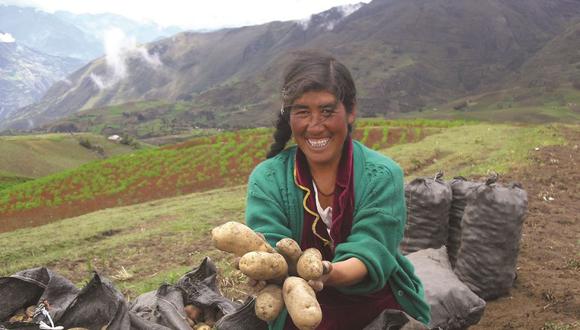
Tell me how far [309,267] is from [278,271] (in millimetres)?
119

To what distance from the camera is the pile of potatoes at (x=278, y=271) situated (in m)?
1.70

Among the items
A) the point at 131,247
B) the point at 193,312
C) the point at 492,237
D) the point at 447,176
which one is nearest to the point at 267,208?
the point at 193,312

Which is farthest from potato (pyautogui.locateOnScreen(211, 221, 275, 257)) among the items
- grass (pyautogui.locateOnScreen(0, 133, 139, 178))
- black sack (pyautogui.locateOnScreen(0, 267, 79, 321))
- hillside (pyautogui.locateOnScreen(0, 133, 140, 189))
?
grass (pyautogui.locateOnScreen(0, 133, 139, 178))

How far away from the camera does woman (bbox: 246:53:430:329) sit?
7.41 ft

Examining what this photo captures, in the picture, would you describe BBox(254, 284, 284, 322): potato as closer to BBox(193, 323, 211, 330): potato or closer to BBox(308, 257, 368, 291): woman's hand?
BBox(308, 257, 368, 291): woman's hand

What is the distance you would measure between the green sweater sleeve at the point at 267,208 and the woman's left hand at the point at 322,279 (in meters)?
0.36

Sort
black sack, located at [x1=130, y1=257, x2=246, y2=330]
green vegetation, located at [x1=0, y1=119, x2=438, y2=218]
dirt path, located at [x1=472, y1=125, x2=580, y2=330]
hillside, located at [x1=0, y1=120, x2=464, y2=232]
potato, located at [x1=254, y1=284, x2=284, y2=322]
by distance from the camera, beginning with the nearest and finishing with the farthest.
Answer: potato, located at [x1=254, y1=284, x2=284, y2=322] → black sack, located at [x1=130, y1=257, x2=246, y2=330] → dirt path, located at [x1=472, y1=125, x2=580, y2=330] → hillside, located at [x1=0, y1=120, x2=464, y2=232] → green vegetation, located at [x1=0, y1=119, x2=438, y2=218]

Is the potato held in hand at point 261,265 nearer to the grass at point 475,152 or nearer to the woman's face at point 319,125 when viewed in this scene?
the woman's face at point 319,125

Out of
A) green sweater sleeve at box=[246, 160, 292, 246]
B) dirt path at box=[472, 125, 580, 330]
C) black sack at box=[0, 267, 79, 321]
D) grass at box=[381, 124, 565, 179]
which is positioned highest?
green sweater sleeve at box=[246, 160, 292, 246]

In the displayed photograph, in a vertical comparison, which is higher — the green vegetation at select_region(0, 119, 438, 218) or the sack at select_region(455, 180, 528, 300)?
the sack at select_region(455, 180, 528, 300)

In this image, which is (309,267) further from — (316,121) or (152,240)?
(152,240)

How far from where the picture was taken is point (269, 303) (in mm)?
1830

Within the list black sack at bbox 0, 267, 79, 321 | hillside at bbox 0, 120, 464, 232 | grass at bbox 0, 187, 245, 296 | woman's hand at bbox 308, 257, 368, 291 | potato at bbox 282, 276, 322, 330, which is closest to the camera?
potato at bbox 282, 276, 322, 330

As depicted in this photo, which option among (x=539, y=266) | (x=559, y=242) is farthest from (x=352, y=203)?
(x=559, y=242)
